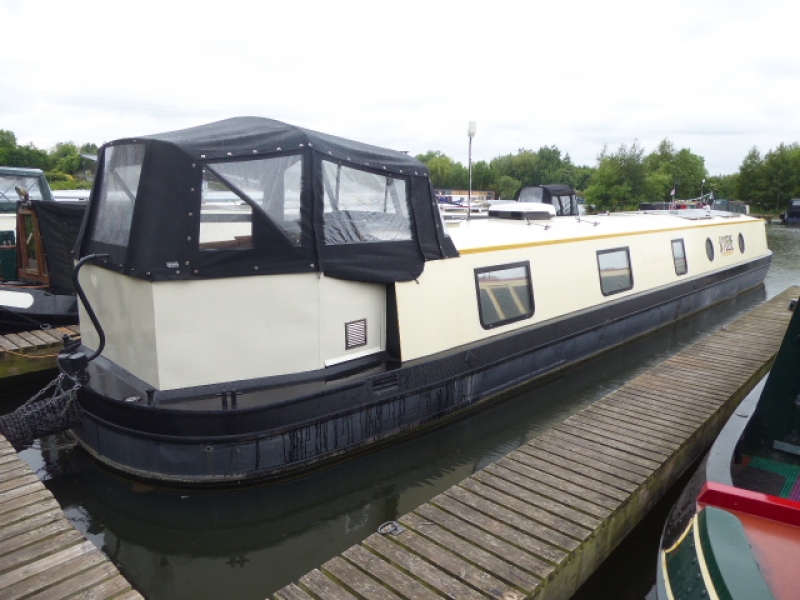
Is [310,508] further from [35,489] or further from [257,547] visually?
[35,489]

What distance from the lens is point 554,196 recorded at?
1540 centimetres

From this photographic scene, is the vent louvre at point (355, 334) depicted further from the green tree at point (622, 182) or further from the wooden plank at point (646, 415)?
the green tree at point (622, 182)

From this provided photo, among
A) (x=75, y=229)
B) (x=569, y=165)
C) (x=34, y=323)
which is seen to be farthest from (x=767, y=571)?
(x=569, y=165)

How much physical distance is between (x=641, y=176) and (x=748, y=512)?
39.3 metres

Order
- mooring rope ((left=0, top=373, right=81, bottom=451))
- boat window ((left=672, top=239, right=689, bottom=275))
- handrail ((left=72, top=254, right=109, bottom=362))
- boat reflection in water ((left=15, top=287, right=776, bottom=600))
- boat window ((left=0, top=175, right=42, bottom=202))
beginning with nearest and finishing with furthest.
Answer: boat reflection in water ((left=15, top=287, right=776, bottom=600)) → handrail ((left=72, top=254, right=109, bottom=362)) → mooring rope ((left=0, top=373, right=81, bottom=451)) → boat window ((left=672, top=239, right=689, bottom=275)) → boat window ((left=0, top=175, right=42, bottom=202))

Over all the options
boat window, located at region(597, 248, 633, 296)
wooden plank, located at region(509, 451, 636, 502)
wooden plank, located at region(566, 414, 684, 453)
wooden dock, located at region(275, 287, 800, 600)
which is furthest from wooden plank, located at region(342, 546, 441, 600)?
boat window, located at region(597, 248, 633, 296)

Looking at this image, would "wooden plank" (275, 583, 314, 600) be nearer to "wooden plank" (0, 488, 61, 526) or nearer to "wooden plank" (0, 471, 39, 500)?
"wooden plank" (0, 488, 61, 526)

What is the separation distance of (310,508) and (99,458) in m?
2.13

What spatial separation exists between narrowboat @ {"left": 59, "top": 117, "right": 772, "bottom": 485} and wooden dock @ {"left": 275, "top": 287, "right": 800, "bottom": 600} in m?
1.54

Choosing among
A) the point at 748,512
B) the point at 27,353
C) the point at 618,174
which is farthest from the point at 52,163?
the point at 748,512

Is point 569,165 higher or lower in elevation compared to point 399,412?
higher

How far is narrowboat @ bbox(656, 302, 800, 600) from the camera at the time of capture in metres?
2.75

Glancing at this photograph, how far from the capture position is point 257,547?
470 cm

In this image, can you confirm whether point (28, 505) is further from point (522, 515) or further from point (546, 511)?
point (546, 511)
